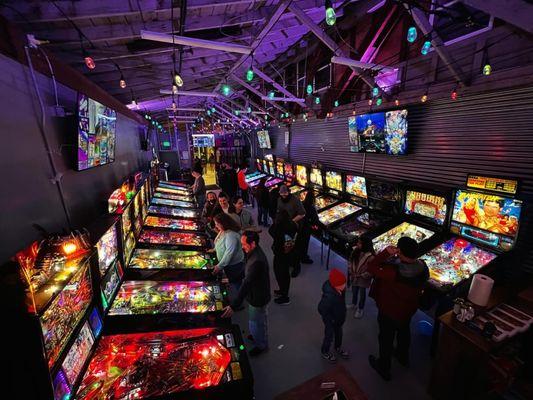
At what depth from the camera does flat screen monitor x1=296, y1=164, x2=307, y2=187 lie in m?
7.31

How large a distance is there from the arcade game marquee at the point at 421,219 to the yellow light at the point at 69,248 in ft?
12.3

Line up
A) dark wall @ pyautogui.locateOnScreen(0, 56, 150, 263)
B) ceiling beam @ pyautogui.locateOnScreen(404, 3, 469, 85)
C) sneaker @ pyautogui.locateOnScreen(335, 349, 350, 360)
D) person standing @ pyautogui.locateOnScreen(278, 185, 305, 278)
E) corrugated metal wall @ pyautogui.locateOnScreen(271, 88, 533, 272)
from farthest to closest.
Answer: person standing @ pyautogui.locateOnScreen(278, 185, 305, 278) → ceiling beam @ pyautogui.locateOnScreen(404, 3, 469, 85) → corrugated metal wall @ pyautogui.locateOnScreen(271, 88, 533, 272) → sneaker @ pyautogui.locateOnScreen(335, 349, 350, 360) → dark wall @ pyautogui.locateOnScreen(0, 56, 150, 263)

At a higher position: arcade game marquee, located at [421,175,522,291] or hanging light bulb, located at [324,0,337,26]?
hanging light bulb, located at [324,0,337,26]

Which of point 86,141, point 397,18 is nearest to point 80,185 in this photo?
point 86,141

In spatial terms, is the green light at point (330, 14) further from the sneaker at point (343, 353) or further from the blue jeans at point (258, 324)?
the sneaker at point (343, 353)

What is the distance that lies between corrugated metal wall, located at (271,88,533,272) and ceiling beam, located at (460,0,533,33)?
973 mm

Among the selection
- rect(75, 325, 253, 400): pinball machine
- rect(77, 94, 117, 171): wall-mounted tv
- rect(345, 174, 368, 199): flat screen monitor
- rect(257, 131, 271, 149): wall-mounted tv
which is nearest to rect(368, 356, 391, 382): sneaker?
rect(75, 325, 253, 400): pinball machine

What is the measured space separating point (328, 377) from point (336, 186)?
4478 mm

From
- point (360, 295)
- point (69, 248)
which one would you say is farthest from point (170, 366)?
point (360, 295)

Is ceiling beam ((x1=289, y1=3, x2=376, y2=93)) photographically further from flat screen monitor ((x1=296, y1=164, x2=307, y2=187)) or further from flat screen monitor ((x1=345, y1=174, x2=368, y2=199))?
flat screen monitor ((x1=296, y1=164, x2=307, y2=187))

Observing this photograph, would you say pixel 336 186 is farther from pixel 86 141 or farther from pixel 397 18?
pixel 86 141

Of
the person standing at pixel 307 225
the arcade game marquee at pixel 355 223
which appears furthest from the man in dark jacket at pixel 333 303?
the person standing at pixel 307 225

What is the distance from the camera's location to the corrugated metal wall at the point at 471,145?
10.0 ft

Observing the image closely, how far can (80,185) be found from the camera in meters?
3.20
